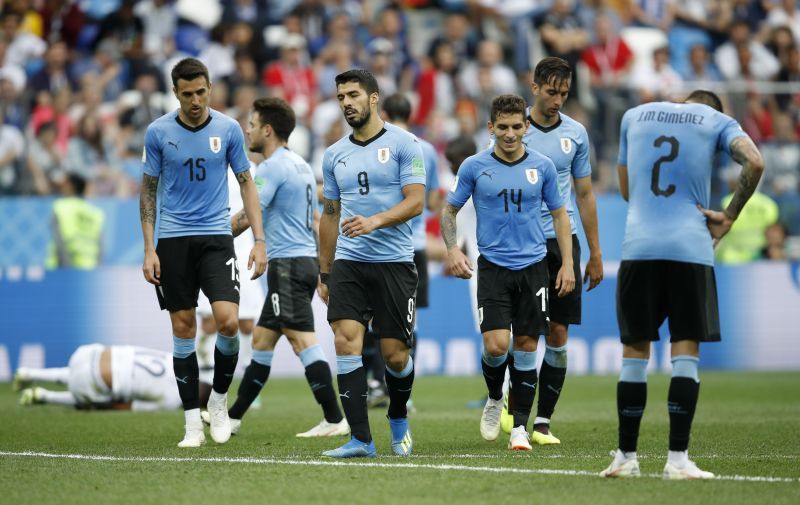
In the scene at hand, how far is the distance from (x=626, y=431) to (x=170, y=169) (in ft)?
12.3

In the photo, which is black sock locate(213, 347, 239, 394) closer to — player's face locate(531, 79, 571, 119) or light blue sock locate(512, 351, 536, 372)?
light blue sock locate(512, 351, 536, 372)

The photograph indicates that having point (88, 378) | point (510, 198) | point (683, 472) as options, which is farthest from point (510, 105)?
point (88, 378)

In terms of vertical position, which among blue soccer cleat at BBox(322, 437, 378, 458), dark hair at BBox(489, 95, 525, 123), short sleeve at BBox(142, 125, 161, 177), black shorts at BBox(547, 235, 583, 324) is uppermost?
dark hair at BBox(489, 95, 525, 123)

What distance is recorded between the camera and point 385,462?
7980mm

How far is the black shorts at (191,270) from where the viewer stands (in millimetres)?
9133

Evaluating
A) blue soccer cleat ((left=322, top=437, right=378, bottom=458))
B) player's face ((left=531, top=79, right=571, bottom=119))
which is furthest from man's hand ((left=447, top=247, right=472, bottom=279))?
player's face ((left=531, top=79, right=571, bottom=119))

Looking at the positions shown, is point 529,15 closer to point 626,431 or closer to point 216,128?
point 216,128

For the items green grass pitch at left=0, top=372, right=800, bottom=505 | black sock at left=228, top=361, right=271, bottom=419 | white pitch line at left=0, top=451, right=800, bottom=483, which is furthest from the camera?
black sock at left=228, top=361, right=271, bottom=419

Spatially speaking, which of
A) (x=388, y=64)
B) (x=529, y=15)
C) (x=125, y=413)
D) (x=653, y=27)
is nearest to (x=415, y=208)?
(x=125, y=413)

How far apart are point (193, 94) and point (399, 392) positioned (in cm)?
244

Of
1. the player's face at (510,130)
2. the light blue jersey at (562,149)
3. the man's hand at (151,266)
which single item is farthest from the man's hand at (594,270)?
the man's hand at (151,266)

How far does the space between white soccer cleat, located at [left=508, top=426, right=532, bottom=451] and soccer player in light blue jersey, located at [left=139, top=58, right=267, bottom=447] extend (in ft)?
6.84

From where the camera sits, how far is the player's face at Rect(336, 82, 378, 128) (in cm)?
829

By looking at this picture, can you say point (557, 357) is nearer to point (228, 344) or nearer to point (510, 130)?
point (510, 130)
